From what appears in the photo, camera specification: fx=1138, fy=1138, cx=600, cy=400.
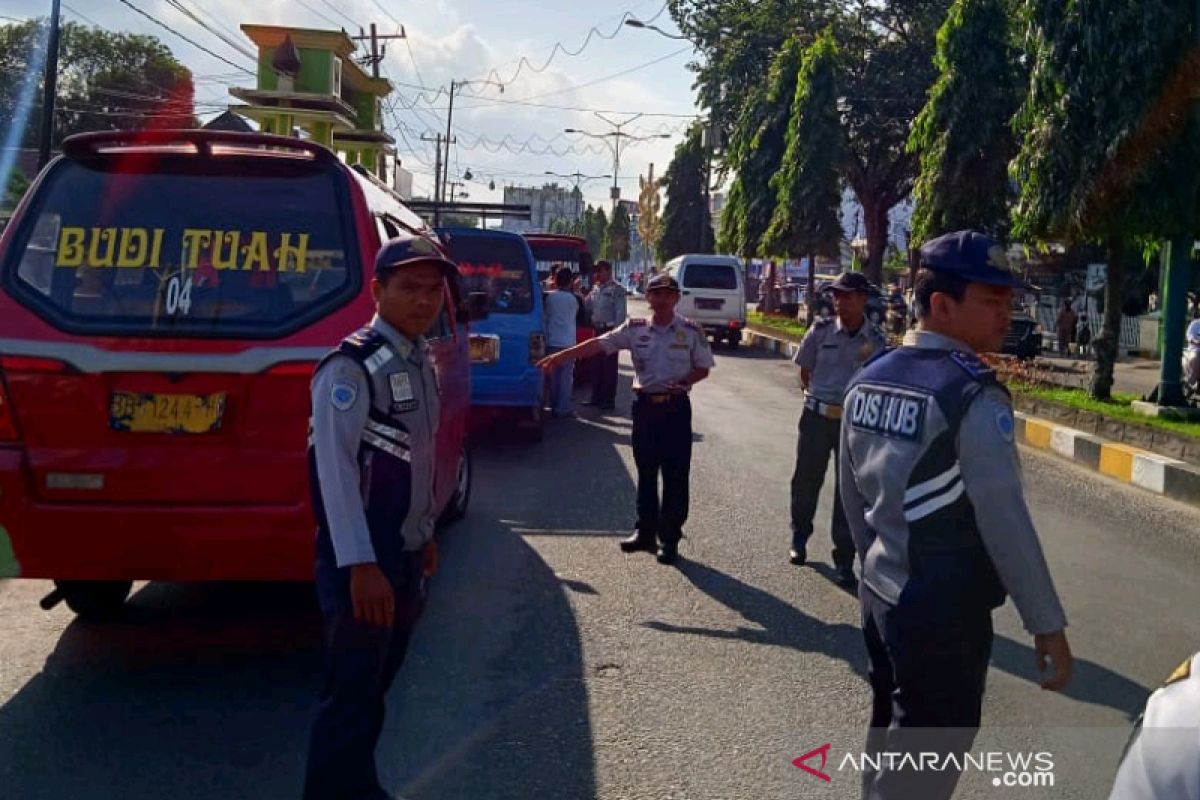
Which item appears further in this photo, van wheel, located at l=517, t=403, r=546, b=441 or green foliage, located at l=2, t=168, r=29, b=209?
green foliage, located at l=2, t=168, r=29, b=209

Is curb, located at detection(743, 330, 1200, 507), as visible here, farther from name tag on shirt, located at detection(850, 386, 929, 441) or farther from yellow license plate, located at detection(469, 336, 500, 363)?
name tag on shirt, located at detection(850, 386, 929, 441)

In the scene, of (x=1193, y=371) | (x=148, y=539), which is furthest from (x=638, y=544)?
(x=1193, y=371)

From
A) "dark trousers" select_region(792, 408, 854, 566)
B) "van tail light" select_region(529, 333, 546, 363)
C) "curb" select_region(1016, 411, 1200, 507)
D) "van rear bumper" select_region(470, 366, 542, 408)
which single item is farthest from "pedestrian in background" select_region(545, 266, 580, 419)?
"dark trousers" select_region(792, 408, 854, 566)

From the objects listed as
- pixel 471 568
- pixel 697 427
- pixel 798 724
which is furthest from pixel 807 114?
pixel 798 724

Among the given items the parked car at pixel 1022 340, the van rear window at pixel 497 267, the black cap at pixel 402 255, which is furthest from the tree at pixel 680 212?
the black cap at pixel 402 255

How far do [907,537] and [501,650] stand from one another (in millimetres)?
2686

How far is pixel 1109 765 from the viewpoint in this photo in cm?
404

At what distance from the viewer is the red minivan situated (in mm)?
4184

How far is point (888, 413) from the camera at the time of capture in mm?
2779

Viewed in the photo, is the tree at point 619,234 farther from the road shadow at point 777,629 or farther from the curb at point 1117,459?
the road shadow at point 777,629

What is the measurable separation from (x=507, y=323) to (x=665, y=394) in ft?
13.6

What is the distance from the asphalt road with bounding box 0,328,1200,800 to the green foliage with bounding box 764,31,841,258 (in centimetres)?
2270

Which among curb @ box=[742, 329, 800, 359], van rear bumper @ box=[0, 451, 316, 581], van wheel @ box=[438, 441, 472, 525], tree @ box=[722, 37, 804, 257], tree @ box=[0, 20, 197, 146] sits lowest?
van wheel @ box=[438, 441, 472, 525]

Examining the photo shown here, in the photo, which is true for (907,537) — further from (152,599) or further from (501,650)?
(152,599)
